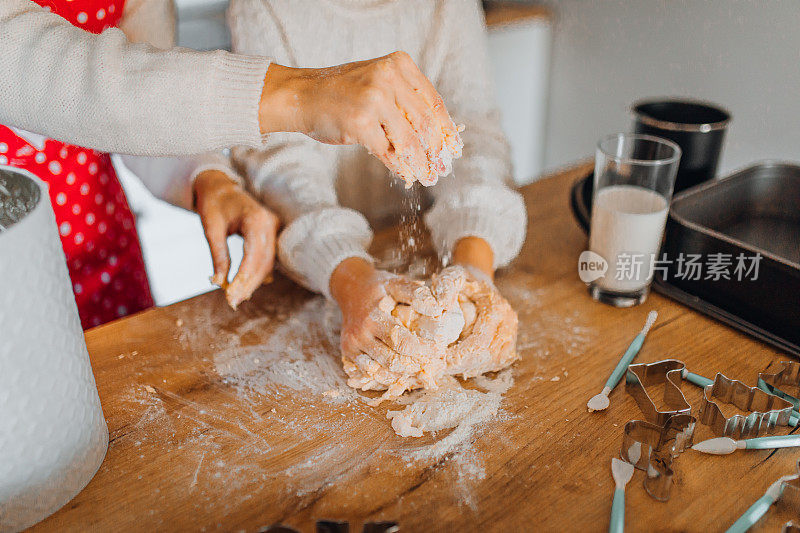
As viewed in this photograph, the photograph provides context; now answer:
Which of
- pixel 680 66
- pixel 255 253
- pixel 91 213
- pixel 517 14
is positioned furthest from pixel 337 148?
pixel 517 14

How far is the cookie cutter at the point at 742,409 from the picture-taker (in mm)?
596

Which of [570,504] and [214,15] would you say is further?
[214,15]

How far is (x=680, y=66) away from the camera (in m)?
1.56

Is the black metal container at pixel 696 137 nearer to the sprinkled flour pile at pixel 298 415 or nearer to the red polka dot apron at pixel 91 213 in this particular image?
the sprinkled flour pile at pixel 298 415

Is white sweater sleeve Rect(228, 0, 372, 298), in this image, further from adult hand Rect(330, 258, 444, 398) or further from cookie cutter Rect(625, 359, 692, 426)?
cookie cutter Rect(625, 359, 692, 426)

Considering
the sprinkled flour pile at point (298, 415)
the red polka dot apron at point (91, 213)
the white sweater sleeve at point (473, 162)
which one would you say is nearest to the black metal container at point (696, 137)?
the white sweater sleeve at point (473, 162)

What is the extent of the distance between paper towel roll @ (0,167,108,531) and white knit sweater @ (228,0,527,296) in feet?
1.06

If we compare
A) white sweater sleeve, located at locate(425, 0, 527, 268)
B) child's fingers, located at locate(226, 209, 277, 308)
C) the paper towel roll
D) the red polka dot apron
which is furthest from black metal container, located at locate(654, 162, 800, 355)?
the red polka dot apron

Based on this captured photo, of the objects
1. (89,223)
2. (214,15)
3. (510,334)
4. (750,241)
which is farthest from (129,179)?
(750,241)

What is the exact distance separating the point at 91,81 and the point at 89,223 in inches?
17.8

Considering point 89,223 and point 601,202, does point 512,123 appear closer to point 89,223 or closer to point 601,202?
point 601,202

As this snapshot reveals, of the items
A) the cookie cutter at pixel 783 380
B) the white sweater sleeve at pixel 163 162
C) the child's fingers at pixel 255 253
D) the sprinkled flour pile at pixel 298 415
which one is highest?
the white sweater sleeve at pixel 163 162

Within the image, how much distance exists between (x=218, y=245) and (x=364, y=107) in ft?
1.09

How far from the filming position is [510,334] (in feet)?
2.29
